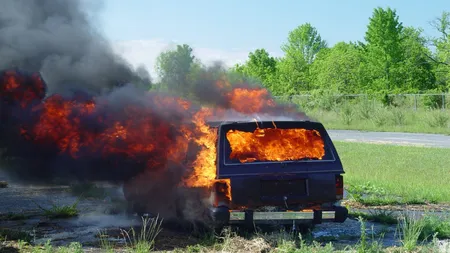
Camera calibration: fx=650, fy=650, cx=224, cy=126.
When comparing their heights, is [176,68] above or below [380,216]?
above

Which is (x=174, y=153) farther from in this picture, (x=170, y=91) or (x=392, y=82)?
(x=392, y=82)

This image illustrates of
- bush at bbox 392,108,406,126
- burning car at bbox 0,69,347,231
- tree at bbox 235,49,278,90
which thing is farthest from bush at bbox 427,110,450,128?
tree at bbox 235,49,278,90

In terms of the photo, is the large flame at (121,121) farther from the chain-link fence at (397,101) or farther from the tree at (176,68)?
the chain-link fence at (397,101)

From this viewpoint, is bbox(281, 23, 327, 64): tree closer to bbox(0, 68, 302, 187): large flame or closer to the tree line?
the tree line

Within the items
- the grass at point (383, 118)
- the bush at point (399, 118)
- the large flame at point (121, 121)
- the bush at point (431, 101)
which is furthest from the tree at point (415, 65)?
the large flame at point (121, 121)

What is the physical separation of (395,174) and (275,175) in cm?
941

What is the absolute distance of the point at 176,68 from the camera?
13445mm

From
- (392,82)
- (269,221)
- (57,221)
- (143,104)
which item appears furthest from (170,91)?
(392,82)

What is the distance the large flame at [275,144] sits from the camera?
27.9 feet

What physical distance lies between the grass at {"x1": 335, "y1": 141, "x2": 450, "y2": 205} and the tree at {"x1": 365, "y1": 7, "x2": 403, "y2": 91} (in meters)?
42.4

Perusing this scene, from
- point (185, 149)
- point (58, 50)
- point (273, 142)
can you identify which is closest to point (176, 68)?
point (58, 50)

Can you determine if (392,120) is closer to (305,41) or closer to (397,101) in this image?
(397,101)

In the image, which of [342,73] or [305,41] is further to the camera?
[305,41]

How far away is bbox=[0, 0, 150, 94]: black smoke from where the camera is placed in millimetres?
11391
